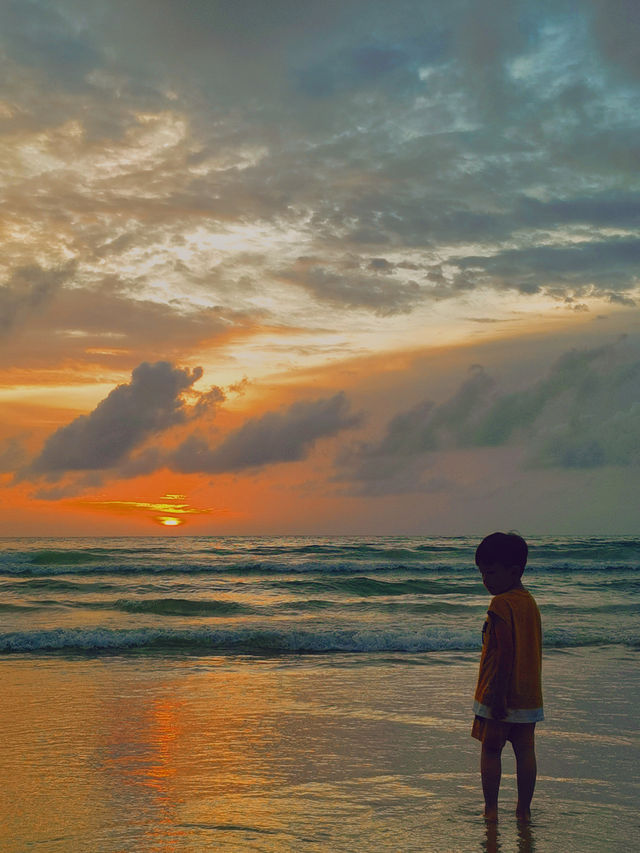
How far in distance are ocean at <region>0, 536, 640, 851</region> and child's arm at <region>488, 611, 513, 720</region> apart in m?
0.89

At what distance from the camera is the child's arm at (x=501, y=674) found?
4266 millimetres

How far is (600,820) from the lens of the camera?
494cm

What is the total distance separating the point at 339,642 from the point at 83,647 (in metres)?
4.48

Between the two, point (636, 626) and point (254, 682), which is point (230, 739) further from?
point (636, 626)

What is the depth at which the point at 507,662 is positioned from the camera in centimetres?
429

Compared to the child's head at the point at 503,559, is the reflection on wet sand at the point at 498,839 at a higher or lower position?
lower

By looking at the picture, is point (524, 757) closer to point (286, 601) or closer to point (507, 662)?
point (507, 662)

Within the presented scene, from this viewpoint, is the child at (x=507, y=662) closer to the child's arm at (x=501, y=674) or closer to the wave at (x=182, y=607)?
the child's arm at (x=501, y=674)

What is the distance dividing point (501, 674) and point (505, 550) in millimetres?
711

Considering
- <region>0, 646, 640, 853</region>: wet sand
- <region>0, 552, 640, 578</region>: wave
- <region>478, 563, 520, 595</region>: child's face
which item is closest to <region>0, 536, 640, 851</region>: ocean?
<region>0, 646, 640, 853</region>: wet sand

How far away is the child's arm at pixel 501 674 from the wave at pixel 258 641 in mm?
8560

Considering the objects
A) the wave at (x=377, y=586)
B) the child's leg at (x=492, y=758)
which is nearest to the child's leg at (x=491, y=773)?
the child's leg at (x=492, y=758)

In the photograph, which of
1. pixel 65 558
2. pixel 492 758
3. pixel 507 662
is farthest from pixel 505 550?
pixel 65 558

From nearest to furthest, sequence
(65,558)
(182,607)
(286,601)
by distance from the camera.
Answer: (182,607) → (286,601) → (65,558)
